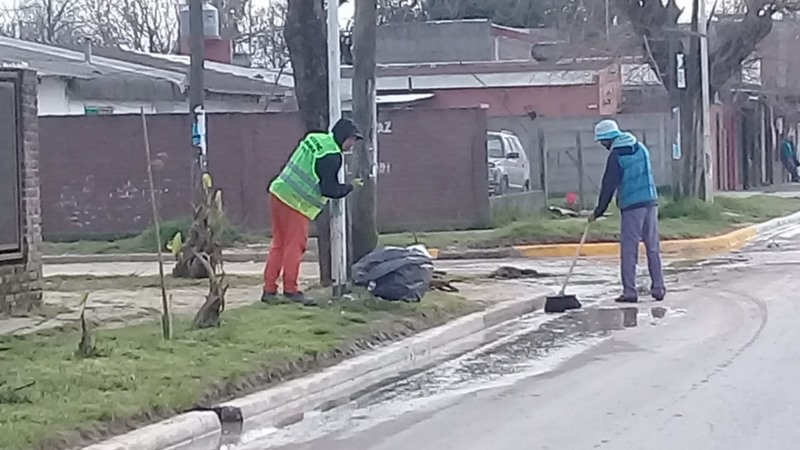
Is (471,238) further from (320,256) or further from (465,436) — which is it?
(465,436)

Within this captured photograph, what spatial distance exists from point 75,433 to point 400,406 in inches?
98.9

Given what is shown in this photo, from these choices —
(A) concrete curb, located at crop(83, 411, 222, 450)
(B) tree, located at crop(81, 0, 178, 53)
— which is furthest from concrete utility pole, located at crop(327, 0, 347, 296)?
(B) tree, located at crop(81, 0, 178, 53)

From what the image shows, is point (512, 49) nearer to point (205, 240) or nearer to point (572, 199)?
point (572, 199)

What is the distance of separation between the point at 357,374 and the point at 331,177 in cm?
265

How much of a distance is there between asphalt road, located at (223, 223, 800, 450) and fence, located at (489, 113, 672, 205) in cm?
1981

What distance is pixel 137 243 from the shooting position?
82.6 feet

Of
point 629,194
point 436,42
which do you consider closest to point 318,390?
point 629,194

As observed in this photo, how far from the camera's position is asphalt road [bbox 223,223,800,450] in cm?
863

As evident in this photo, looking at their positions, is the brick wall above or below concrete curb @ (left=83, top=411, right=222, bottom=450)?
above

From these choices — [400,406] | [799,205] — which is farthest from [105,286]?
[799,205]

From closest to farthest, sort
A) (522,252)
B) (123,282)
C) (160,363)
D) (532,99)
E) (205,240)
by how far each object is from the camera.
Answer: (160,363), (205,240), (123,282), (522,252), (532,99)

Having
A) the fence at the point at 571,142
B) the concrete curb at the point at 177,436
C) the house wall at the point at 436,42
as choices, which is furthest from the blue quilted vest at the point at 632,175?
the house wall at the point at 436,42

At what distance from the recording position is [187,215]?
26422mm

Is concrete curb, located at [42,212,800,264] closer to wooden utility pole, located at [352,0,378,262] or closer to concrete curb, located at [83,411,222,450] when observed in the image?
wooden utility pole, located at [352,0,378,262]
